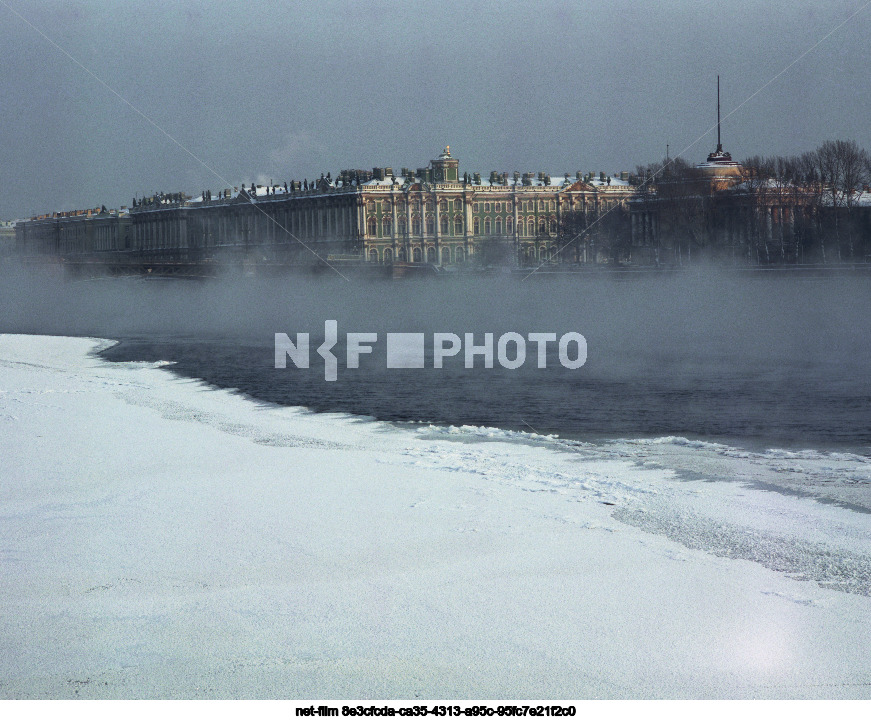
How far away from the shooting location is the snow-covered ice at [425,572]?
3.62 meters

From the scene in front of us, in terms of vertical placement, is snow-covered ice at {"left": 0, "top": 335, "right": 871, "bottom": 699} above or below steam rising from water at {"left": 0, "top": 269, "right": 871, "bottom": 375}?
above

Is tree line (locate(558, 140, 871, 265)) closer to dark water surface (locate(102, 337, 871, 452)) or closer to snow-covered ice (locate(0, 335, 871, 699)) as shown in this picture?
dark water surface (locate(102, 337, 871, 452))

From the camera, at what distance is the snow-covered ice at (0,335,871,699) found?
11.9 ft

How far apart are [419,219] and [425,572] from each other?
55542 millimetres

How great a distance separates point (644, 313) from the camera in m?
27.1

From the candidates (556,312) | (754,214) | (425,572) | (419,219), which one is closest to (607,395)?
(425,572)

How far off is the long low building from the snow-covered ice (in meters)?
41.7

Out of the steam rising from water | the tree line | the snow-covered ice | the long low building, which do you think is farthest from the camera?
the long low building

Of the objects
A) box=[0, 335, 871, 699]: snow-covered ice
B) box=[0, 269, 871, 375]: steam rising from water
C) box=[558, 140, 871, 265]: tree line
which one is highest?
box=[558, 140, 871, 265]: tree line

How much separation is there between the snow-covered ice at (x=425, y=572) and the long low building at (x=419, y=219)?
4175 cm

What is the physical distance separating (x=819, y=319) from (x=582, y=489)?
1851 centimetres

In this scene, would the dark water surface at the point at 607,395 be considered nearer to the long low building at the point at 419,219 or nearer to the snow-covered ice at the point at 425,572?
the snow-covered ice at the point at 425,572

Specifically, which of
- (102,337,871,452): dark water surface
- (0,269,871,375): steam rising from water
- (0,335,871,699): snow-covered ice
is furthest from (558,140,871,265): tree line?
(0,335,871,699): snow-covered ice
